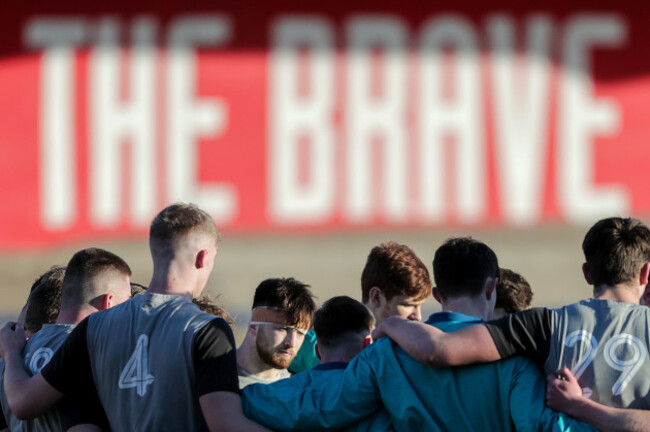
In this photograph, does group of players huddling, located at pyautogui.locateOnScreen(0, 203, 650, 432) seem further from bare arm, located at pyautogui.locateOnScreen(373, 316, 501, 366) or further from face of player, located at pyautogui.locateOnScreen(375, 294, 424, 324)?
face of player, located at pyautogui.locateOnScreen(375, 294, 424, 324)

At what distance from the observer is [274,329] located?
12.8 ft

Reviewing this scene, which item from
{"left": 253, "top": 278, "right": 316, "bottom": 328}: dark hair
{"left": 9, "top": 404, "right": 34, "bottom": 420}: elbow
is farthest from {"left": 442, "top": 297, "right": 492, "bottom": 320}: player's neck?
{"left": 9, "top": 404, "right": 34, "bottom": 420}: elbow

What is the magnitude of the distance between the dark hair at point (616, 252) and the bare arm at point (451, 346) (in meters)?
0.45

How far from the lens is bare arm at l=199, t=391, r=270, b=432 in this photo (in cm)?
324

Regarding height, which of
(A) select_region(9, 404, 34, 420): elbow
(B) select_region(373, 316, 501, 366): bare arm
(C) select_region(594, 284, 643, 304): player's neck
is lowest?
(A) select_region(9, 404, 34, 420): elbow

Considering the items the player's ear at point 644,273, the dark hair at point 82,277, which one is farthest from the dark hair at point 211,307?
the player's ear at point 644,273

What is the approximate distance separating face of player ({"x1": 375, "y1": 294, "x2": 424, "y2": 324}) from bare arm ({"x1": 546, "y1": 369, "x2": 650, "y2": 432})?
42.3 inches

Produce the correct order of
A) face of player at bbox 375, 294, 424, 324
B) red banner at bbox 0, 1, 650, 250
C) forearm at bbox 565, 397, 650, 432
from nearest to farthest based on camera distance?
forearm at bbox 565, 397, 650, 432 < face of player at bbox 375, 294, 424, 324 < red banner at bbox 0, 1, 650, 250

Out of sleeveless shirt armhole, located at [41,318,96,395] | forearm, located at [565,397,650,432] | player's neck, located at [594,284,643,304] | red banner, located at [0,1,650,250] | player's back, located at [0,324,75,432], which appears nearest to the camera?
forearm, located at [565,397,650,432]

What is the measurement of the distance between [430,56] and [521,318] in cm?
758

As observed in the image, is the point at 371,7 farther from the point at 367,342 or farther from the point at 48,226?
the point at 367,342

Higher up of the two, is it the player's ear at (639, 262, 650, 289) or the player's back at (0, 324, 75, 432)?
the player's ear at (639, 262, 650, 289)

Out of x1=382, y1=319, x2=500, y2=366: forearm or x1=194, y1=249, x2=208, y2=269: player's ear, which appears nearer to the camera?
x1=382, y1=319, x2=500, y2=366: forearm

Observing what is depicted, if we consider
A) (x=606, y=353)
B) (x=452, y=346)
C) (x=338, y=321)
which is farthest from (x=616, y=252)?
(x=338, y=321)
